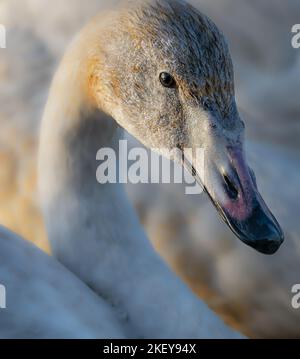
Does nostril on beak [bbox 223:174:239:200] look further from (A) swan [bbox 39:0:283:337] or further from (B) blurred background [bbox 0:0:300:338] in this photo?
(B) blurred background [bbox 0:0:300:338]

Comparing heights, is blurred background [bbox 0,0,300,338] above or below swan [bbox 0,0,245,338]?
above

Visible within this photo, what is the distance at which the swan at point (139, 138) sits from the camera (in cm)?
214

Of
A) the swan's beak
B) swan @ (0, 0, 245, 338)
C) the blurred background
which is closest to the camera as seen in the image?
the swan's beak

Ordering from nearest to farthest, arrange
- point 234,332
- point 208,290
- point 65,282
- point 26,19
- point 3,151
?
point 65,282, point 234,332, point 208,290, point 3,151, point 26,19

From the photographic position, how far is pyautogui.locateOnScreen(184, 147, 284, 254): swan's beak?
2.10 metres

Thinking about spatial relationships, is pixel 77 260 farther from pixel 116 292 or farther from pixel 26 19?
pixel 26 19

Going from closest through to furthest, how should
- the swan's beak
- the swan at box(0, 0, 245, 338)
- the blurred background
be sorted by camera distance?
the swan's beak, the swan at box(0, 0, 245, 338), the blurred background

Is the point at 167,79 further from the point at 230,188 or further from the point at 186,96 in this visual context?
the point at 230,188

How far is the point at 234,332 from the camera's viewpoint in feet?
8.34

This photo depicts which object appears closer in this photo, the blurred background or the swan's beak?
the swan's beak

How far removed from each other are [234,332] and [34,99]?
1.08m

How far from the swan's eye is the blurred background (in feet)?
2.64

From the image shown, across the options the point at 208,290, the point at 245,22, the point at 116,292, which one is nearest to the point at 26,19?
the point at 245,22

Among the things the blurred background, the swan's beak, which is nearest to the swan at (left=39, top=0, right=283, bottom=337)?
the swan's beak
